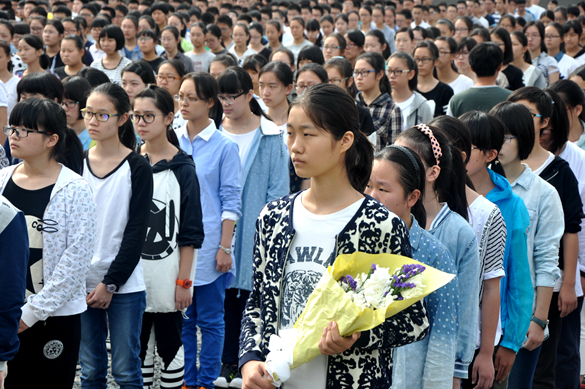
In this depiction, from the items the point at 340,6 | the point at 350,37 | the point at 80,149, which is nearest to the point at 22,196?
the point at 80,149

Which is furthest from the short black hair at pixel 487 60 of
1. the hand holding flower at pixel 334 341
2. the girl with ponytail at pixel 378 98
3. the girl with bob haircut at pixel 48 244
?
the hand holding flower at pixel 334 341

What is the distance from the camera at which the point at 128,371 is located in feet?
12.0

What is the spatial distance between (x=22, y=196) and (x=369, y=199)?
75.1 inches

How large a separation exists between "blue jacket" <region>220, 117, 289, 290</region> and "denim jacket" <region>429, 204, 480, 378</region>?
227cm

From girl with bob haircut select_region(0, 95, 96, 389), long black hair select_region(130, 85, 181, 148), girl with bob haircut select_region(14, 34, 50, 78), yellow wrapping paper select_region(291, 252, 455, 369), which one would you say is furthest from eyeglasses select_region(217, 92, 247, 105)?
girl with bob haircut select_region(14, 34, 50, 78)

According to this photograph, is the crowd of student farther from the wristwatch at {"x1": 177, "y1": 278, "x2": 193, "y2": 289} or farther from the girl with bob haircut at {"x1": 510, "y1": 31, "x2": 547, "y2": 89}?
the girl with bob haircut at {"x1": 510, "y1": 31, "x2": 547, "y2": 89}

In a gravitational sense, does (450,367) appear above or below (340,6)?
below

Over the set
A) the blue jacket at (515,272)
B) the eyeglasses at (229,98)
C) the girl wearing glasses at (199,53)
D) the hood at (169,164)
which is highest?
the girl wearing glasses at (199,53)

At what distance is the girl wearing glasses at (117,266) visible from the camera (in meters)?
3.62

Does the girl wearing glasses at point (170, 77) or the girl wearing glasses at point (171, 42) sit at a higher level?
the girl wearing glasses at point (171, 42)

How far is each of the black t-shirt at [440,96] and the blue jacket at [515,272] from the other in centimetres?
407

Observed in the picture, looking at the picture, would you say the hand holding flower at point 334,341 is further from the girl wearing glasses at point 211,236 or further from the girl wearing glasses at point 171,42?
the girl wearing glasses at point 171,42

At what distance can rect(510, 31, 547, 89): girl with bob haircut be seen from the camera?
30.2 feet

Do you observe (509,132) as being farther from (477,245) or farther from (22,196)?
(22,196)
